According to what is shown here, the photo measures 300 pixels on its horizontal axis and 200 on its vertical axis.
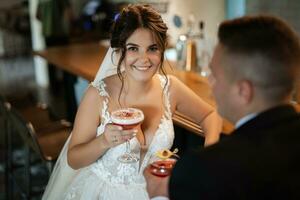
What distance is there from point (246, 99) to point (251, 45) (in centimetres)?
14

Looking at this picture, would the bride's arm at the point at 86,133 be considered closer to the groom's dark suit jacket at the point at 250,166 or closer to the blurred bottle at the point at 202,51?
the groom's dark suit jacket at the point at 250,166

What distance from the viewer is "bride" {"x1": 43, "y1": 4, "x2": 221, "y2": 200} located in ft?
6.07

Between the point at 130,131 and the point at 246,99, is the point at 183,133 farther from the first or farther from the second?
the point at 246,99

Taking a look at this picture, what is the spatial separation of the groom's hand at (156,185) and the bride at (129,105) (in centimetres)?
36

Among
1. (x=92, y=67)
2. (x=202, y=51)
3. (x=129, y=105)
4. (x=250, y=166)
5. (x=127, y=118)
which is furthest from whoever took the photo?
(x=92, y=67)

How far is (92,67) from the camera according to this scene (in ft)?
10.8

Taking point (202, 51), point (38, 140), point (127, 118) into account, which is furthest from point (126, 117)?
point (202, 51)

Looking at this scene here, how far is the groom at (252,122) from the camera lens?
0.97m

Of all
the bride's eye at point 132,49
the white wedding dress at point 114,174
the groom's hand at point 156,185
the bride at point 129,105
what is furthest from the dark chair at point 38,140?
the groom's hand at point 156,185

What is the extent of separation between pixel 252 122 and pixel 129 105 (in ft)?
3.29

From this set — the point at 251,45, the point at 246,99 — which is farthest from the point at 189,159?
the point at 251,45

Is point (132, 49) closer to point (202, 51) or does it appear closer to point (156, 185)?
point (156, 185)

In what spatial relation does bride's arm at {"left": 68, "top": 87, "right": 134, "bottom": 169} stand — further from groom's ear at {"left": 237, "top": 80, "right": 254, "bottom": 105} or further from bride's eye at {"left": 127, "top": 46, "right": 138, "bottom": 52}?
groom's ear at {"left": 237, "top": 80, "right": 254, "bottom": 105}

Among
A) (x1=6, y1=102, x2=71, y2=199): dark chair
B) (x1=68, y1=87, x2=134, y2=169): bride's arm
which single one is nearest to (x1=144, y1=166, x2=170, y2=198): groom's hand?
(x1=68, y1=87, x2=134, y2=169): bride's arm
